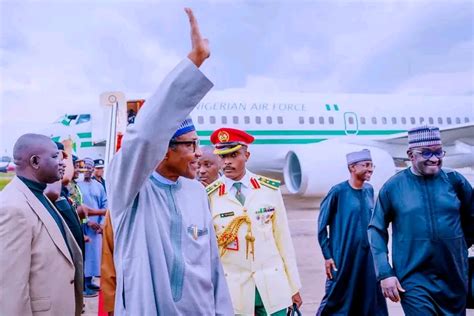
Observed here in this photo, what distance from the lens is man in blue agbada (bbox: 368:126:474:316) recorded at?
3.51 meters

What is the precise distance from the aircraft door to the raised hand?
48.0 ft

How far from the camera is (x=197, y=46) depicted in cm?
192

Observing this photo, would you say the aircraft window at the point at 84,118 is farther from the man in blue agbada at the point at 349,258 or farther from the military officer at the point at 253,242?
the military officer at the point at 253,242

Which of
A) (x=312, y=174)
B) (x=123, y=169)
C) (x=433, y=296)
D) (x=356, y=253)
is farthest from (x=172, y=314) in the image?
(x=312, y=174)

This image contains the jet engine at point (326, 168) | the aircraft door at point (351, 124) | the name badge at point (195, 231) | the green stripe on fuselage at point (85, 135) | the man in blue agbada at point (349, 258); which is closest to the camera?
the name badge at point (195, 231)

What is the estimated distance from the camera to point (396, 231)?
12.2 feet

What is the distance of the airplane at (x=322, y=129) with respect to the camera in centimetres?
1365

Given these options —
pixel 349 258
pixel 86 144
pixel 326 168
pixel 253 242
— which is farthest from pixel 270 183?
pixel 86 144

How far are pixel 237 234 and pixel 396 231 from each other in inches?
46.1

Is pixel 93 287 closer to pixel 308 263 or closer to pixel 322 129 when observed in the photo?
pixel 308 263

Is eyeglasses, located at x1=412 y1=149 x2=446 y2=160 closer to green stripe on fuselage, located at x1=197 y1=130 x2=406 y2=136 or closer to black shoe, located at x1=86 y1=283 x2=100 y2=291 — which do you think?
black shoe, located at x1=86 y1=283 x2=100 y2=291

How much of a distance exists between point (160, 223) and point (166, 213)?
61 mm

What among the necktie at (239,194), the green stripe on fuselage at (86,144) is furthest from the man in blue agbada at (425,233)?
the green stripe on fuselage at (86,144)

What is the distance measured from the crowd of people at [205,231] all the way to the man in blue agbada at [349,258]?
0.01m
